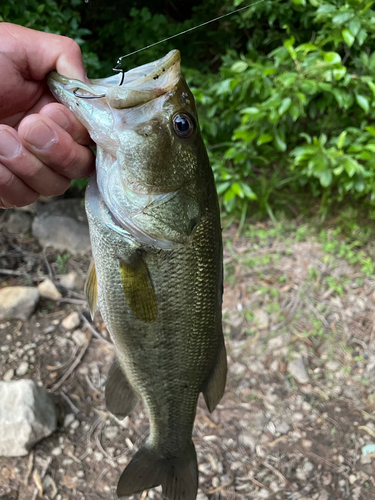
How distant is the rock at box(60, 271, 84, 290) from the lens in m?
2.73

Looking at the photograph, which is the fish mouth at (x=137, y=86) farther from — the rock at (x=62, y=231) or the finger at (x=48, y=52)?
the rock at (x=62, y=231)

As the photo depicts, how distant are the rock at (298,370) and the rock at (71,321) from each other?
1556 mm

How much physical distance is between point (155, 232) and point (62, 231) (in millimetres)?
2227

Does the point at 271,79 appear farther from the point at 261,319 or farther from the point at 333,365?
the point at 333,365

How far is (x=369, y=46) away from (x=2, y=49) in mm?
2659

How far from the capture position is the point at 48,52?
46.2 inches

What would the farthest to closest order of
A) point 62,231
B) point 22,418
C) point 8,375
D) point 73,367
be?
point 62,231 < point 73,367 < point 8,375 < point 22,418

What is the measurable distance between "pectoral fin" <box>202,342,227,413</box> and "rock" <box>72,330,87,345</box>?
1375 mm

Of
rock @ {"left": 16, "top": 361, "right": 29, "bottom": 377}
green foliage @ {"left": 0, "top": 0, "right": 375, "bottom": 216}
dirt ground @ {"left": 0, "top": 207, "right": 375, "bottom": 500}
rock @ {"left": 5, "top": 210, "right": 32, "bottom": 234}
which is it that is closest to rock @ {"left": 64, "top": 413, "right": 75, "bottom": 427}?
dirt ground @ {"left": 0, "top": 207, "right": 375, "bottom": 500}

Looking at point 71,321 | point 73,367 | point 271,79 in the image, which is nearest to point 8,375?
point 73,367

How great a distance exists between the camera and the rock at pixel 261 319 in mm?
2623

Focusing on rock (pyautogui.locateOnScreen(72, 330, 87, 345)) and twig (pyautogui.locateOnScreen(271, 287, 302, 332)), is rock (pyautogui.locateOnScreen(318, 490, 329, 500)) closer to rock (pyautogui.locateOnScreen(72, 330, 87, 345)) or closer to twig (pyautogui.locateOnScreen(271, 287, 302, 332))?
twig (pyautogui.locateOnScreen(271, 287, 302, 332))

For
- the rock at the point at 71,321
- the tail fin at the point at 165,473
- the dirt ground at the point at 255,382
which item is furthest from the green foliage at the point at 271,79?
the tail fin at the point at 165,473

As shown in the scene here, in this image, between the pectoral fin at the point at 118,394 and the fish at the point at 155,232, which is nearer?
the fish at the point at 155,232
